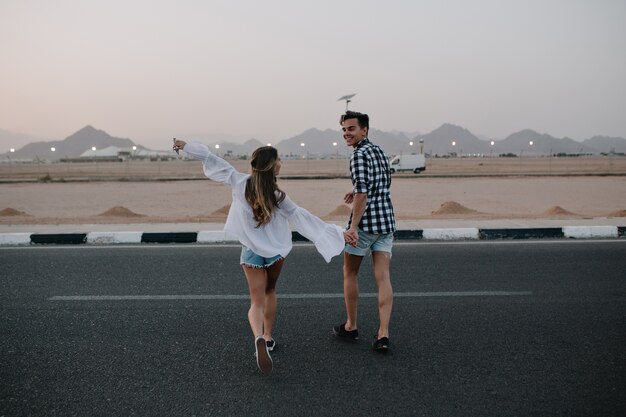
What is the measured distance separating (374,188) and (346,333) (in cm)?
123

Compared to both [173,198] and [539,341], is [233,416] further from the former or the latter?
[173,198]

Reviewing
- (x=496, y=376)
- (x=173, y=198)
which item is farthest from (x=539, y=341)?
(x=173, y=198)

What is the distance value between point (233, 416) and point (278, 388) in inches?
16.7

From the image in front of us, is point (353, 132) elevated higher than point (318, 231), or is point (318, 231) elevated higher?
point (353, 132)

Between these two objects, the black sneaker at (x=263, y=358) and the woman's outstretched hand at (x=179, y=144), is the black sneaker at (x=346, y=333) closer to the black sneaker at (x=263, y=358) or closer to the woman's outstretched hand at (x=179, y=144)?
the black sneaker at (x=263, y=358)

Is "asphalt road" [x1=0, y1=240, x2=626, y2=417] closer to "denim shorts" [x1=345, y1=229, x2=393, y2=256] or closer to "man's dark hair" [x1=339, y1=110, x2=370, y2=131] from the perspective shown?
"denim shorts" [x1=345, y1=229, x2=393, y2=256]

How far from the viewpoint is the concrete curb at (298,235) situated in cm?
806

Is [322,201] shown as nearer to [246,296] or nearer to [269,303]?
[246,296]

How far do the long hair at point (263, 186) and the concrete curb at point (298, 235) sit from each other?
467 cm

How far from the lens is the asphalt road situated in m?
2.92

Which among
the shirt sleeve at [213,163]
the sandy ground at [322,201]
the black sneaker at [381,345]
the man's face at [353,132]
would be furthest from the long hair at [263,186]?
the sandy ground at [322,201]

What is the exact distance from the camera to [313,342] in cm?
387

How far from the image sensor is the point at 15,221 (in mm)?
10555

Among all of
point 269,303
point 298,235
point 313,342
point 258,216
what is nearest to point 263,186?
point 258,216
